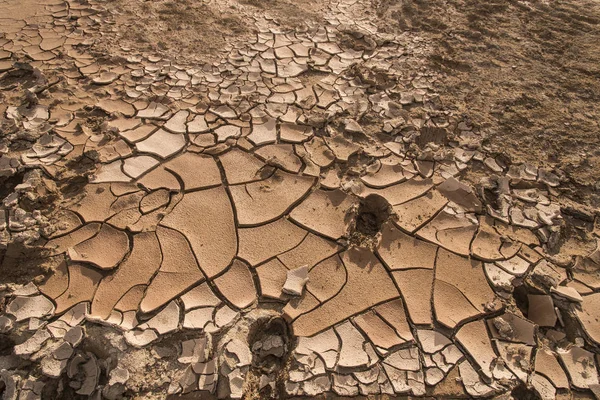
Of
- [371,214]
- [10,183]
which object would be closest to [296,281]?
[371,214]

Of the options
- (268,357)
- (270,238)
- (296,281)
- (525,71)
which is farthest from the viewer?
(525,71)

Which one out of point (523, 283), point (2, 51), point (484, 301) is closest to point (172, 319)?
point (484, 301)

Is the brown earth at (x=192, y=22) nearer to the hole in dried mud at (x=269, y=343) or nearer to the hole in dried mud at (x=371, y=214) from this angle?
the hole in dried mud at (x=371, y=214)

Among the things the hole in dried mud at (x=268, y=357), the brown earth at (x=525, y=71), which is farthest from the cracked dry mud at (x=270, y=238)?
the brown earth at (x=525, y=71)

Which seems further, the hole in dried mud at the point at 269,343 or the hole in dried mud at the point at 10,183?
the hole in dried mud at the point at 10,183

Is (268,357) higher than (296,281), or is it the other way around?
(296,281)

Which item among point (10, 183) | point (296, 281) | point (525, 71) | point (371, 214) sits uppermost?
point (525, 71)

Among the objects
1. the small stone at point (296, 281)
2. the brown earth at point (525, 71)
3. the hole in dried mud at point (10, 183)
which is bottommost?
the hole in dried mud at point (10, 183)

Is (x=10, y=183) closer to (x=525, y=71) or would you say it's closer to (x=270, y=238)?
(x=270, y=238)

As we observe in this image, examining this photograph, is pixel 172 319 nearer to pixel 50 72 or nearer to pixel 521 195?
pixel 521 195
